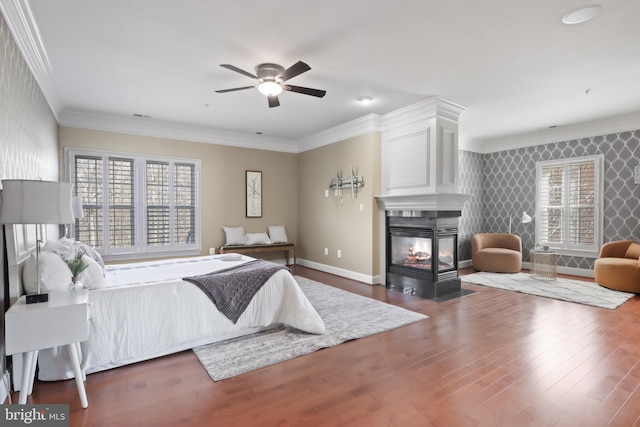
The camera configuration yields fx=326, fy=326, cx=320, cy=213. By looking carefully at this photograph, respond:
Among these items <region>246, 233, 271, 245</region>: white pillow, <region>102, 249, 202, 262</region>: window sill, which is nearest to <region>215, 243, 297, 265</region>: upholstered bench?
<region>246, 233, 271, 245</region>: white pillow

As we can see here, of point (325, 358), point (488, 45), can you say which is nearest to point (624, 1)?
point (488, 45)

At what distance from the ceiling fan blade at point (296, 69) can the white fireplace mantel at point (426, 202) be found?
8.26ft

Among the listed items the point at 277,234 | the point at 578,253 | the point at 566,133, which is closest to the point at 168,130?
the point at 277,234

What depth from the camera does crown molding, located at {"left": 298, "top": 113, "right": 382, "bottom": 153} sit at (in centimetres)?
535

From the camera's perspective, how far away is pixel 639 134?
5.32 m

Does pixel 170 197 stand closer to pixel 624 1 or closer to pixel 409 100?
pixel 409 100

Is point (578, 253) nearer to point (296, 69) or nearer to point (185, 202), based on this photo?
point (296, 69)

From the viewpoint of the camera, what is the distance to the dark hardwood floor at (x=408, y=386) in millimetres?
1962

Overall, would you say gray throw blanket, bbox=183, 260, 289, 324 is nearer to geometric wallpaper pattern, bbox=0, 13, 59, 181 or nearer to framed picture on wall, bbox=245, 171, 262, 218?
geometric wallpaper pattern, bbox=0, 13, 59, 181

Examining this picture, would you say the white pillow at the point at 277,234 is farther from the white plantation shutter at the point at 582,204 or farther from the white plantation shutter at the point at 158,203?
the white plantation shutter at the point at 582,204

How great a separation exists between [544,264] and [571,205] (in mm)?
1389

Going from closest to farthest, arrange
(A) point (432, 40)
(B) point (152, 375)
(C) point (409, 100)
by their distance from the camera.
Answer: (B) point (152, 375), (A) point (432, 40), (C) point (409, 100)

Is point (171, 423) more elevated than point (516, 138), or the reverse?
point (516, 138)

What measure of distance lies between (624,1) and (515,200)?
5079mm
